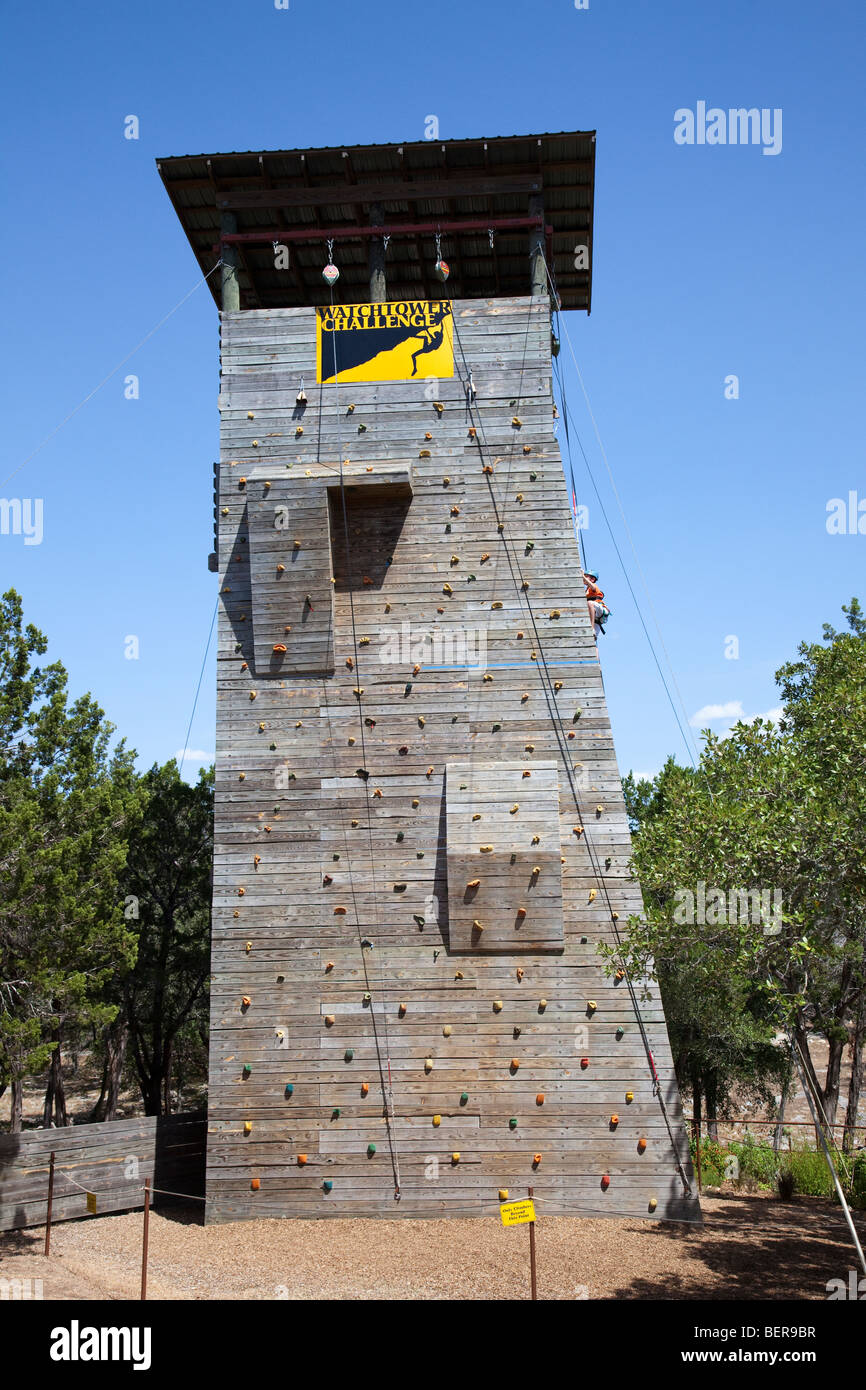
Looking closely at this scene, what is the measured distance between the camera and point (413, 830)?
1711 centimetres

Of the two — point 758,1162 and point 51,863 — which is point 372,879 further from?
point 758,1162

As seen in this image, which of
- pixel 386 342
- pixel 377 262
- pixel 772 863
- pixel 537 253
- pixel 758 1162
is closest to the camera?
pixel 772 863

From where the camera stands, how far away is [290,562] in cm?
1817

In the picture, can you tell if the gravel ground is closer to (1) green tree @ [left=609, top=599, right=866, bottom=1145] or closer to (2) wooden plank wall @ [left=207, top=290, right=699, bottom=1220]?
(2) wooden plank wall @ [left=207, top=290, right=699, bottom=1220]

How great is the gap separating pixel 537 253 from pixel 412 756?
965 cm

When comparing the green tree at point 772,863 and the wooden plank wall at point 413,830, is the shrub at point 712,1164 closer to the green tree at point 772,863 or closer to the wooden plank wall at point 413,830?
the wooden plank wall at point 413,830

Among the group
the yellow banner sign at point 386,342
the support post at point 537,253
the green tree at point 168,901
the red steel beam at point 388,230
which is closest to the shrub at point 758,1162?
the green tree at point 168,901

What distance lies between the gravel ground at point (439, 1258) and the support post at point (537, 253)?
15.5 metres

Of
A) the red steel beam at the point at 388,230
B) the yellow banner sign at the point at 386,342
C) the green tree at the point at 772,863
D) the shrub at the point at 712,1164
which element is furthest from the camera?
the shrub at the point at 712,1164

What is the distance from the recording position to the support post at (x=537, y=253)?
764 inches

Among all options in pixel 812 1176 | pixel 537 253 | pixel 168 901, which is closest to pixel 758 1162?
pixel 812 1176

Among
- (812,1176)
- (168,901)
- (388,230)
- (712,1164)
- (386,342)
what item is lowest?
(712,1164)
